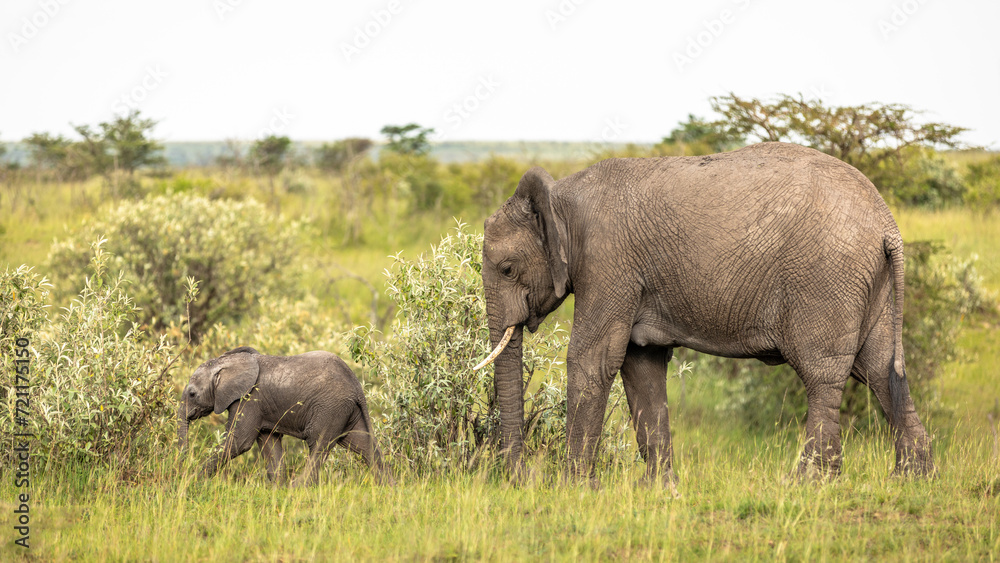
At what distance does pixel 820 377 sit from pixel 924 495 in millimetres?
1066

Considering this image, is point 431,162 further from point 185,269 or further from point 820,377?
point 820,377

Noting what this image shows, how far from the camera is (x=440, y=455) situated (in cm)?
823

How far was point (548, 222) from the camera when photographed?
281 inches

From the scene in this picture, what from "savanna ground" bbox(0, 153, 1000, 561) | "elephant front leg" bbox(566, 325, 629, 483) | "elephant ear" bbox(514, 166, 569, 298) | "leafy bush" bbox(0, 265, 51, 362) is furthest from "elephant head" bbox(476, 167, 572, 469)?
"leafy bush" bbox(0, 265, 51, 362)

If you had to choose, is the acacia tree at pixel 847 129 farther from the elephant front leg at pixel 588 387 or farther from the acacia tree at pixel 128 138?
the acacia tree at pixel 128 138

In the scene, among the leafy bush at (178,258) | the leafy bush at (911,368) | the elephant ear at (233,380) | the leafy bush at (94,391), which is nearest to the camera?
the leafy bush at (94,391)

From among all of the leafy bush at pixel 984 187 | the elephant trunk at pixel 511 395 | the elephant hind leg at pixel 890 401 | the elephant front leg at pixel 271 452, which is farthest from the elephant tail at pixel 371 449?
the leafy bush at pixel 984 187

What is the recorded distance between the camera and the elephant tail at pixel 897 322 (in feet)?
21.4

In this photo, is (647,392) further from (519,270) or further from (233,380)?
(233,380)

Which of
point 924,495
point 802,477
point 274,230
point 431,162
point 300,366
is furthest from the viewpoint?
point 431,162

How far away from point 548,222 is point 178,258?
973 cm

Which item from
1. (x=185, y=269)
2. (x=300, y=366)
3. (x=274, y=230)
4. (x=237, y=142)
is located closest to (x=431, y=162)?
(x=237, y=142)

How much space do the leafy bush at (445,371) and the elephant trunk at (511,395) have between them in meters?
0.61

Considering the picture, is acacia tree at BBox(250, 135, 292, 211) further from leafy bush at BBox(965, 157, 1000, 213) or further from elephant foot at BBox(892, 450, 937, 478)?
elephant foot at BBox(892, 450, 937, 478)
